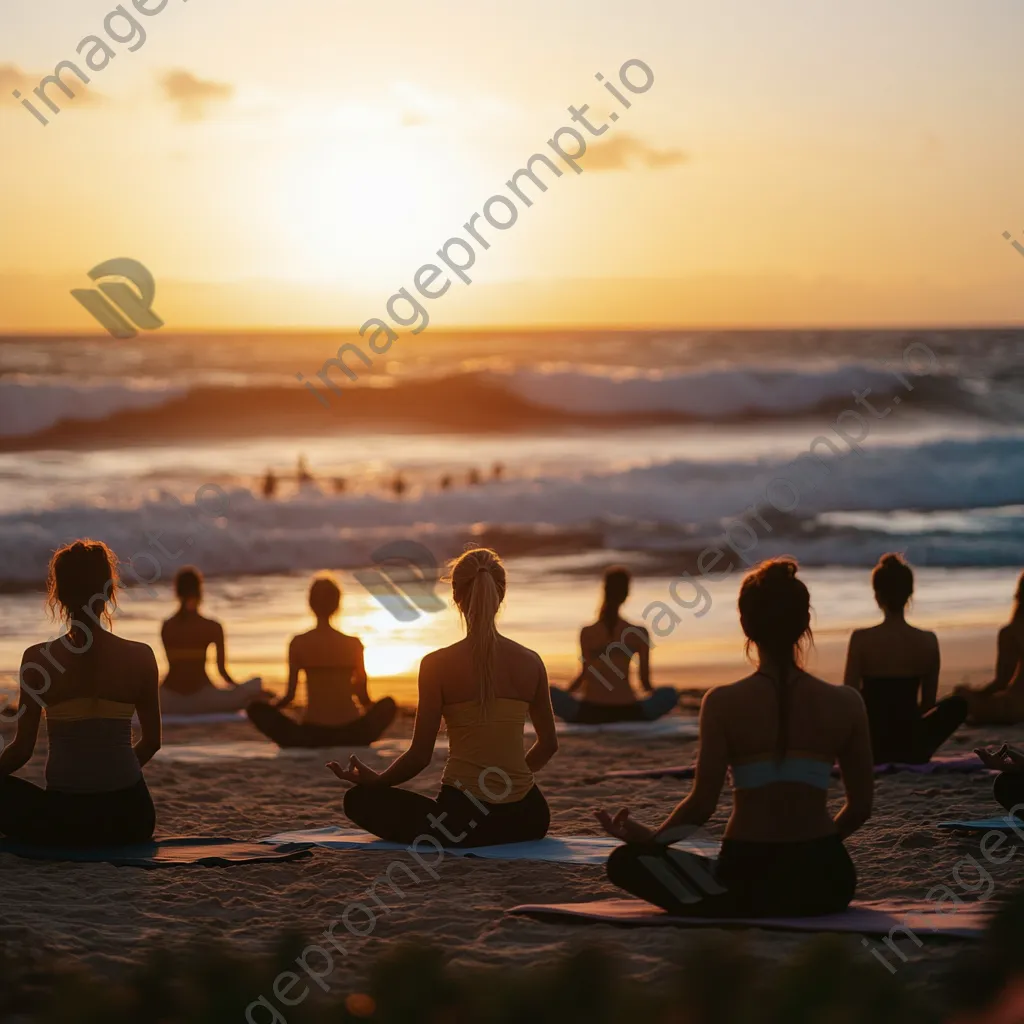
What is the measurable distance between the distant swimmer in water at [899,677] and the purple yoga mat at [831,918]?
2.51 meters

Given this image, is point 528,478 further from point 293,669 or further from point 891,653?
point 891,653

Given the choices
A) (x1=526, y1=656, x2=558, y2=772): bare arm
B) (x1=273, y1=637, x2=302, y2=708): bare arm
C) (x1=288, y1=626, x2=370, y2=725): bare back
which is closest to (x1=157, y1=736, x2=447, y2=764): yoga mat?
(x1=288, y1=626, x2=370, y2=725): bare back

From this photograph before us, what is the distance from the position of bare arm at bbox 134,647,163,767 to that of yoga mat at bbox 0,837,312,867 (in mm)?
341

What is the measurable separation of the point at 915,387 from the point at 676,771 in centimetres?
3714

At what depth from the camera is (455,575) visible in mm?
5395

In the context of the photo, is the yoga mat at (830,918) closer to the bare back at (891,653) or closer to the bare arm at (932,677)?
the bare back at (891,653)

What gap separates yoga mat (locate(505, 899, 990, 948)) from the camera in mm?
4238

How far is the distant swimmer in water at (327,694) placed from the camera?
8367mm

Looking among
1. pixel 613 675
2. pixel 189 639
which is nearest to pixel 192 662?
pixel 189 639

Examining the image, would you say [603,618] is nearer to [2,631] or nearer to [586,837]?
[586,837]

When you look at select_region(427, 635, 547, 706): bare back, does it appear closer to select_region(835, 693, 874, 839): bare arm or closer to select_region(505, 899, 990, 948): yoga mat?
select_region(505, 899, 990, 948): yoga mat

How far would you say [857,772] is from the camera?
4320mm

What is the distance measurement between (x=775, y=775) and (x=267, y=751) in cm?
476

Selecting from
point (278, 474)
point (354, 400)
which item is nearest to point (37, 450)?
point (278, 474)
